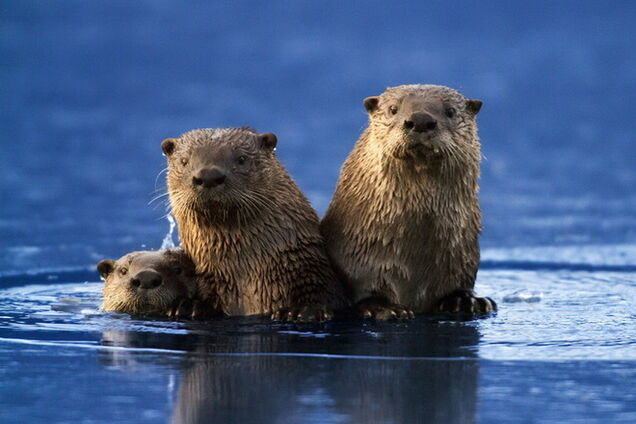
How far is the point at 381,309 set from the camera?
6512 millimetres

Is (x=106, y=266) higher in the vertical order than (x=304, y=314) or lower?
higher

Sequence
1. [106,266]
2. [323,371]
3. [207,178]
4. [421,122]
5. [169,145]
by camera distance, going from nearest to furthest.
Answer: [323,371] → [421,122] → [207,178] → [169,145] → [106,266]

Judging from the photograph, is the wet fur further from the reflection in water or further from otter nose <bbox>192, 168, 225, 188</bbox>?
otter nose <bbox>192, 168, 225, 188</bbox>

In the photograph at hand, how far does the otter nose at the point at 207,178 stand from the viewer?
6.21 metres

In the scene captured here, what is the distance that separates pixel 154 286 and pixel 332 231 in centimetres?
100

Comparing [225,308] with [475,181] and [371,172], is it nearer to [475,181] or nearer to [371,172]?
[371,172]

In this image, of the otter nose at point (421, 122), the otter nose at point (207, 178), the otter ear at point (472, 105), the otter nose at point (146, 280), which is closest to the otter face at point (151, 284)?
the otter nose at point (146, 280)

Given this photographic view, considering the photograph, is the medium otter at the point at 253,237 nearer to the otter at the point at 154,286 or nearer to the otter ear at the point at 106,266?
the otter at the point at 154,286

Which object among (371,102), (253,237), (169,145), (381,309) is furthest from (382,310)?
(169,145)

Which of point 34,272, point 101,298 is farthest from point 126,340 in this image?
point 34,272

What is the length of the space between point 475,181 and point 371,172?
559mm

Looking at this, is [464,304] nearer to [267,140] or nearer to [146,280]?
[267,140]

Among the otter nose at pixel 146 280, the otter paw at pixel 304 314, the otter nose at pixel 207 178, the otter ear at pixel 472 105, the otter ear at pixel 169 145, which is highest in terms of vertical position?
the otter ear at pixel 472 105

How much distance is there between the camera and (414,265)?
664 cm
